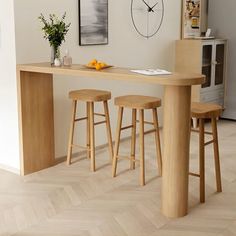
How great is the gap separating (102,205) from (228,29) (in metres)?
3.72

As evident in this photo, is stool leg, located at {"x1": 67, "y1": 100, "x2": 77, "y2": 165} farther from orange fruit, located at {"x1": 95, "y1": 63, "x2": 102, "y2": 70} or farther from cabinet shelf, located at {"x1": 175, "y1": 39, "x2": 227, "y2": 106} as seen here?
cabinet shelf, located at {"x1": 175, "y1": 39, "x2": 227, "y2": 106}

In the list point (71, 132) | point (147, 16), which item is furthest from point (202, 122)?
point (147, 16)

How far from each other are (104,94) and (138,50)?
4.37 ft

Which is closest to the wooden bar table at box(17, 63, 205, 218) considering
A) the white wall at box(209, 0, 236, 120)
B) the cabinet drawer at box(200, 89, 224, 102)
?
the cabinet drawer at box(200, 89, 224, 102)

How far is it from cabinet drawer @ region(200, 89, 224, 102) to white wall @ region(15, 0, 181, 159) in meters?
0.59

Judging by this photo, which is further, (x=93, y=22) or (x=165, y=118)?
(x=93, y=22)

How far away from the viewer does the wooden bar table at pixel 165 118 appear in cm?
287

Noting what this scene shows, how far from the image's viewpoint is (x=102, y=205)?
10.6ft

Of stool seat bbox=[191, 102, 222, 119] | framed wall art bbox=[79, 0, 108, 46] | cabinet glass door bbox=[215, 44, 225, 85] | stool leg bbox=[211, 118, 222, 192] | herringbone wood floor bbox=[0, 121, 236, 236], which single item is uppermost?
framed wall art bbox=[79, 0, 108, 46]

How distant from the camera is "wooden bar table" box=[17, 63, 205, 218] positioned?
9.40 feet

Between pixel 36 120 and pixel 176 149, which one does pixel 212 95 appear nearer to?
pixel 36 120

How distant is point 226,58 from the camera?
6.04 m

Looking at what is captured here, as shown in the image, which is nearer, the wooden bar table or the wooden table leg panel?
the wooden bar table

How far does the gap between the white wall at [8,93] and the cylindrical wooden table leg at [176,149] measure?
1511 mm
